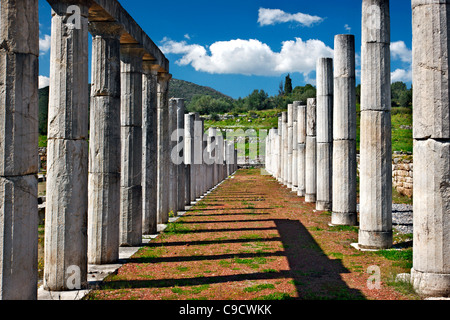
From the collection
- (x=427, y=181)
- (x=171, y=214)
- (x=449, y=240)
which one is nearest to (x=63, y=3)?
(x=427, y=181)

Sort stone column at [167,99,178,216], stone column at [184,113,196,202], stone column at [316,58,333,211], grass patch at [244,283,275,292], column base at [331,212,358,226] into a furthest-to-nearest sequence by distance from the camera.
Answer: stone column at [184,113,196,202] → stone column at [316,58,333,211] → stone column at [167,99,178,216] → column base at [331,212,358,226] → grass patch at [244,283,275,292]

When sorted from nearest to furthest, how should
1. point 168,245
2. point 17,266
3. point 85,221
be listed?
point 17,266, point 85,221, point 168,245

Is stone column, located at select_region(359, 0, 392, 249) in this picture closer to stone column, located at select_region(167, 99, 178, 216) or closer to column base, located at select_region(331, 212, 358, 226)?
column base, located at select_region(331, 212, 358, 226)

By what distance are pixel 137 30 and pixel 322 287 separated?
6716 mm

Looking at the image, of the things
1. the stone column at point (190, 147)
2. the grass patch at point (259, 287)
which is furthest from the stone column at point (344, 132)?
the stone column at point (190, 147)

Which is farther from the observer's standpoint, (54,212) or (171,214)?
(171,214)

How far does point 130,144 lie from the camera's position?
1031 cm

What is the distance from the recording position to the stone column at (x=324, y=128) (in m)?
16.1

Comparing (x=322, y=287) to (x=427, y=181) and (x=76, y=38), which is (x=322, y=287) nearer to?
(x=427, y=181)

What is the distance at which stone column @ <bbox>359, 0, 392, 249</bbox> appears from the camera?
32.2ft

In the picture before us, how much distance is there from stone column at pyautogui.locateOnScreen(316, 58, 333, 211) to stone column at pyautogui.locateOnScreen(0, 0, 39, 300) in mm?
12261

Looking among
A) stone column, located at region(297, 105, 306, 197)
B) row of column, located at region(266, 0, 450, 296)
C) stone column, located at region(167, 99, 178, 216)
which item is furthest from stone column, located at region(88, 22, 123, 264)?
stone column, located at region(297, 105, 306, 197)

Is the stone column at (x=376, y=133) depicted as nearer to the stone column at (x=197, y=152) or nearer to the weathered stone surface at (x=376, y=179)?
the weathered stone surface at (x=376, y=179)

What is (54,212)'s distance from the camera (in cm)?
683
